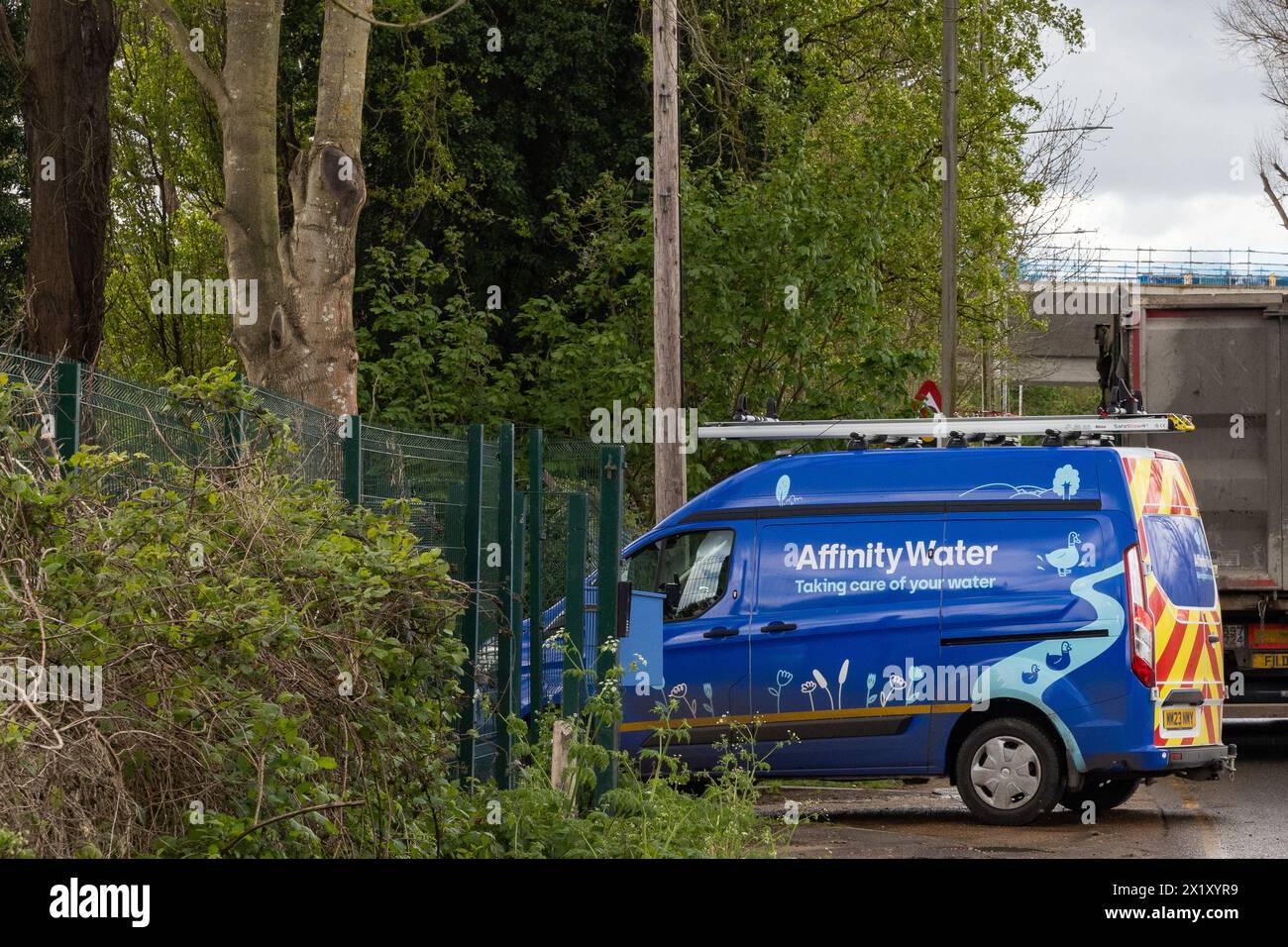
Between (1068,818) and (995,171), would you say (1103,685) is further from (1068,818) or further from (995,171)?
(995,171)

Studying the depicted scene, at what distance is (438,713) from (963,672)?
523 cm

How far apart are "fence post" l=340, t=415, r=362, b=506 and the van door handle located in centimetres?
427

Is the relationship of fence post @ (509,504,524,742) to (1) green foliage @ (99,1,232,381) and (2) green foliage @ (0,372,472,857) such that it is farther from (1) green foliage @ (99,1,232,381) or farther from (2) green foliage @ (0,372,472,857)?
(1) green foliage @ (99,1,232,381)

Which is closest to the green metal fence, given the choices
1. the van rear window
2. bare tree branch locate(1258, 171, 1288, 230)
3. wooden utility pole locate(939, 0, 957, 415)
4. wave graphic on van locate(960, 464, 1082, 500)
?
wave graphic on van locate(960, 464, 1082, 500)

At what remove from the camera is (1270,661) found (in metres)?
14.6

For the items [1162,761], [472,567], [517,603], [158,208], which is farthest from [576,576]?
[158,208]

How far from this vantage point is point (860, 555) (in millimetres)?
11828

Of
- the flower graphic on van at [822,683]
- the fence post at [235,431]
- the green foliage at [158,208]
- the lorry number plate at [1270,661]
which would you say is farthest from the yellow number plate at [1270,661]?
Result: the green foliage at [158,208]

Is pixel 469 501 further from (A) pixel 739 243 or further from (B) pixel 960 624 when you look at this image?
(A) pixel 739 243

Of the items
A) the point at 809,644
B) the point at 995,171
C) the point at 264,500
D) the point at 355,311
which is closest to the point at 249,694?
the point at 264,500

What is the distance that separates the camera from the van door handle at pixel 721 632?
12039mm

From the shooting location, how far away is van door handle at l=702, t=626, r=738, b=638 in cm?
1204

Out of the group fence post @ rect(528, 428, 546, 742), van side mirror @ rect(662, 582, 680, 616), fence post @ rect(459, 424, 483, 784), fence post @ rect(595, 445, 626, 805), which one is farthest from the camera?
van side mirror @ rect(662, 582, 680, 616)

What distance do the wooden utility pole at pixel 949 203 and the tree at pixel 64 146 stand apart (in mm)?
11540
